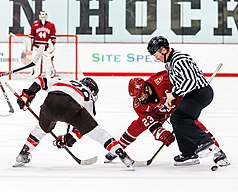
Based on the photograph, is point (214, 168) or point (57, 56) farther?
point (57, 56)

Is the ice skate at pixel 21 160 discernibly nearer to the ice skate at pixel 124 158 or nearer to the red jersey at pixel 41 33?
the ice skate at pixel 124 158

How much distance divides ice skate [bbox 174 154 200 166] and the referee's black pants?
12cm

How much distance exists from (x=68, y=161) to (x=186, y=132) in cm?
61

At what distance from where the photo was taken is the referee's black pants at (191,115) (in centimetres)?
248

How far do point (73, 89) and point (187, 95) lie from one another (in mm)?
507

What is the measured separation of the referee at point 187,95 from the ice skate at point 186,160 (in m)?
0.10

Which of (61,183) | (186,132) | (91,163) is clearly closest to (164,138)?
(186,132)

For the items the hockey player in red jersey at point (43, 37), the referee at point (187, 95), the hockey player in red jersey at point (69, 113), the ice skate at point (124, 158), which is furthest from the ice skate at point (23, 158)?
the hockey player in red jersey at point (43, 37)

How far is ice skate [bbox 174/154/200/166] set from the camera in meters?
2.64

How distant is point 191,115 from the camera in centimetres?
252

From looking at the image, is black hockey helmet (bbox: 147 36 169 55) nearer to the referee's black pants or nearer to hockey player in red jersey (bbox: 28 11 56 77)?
the referee's black pants

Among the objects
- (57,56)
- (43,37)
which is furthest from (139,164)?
(57,56)

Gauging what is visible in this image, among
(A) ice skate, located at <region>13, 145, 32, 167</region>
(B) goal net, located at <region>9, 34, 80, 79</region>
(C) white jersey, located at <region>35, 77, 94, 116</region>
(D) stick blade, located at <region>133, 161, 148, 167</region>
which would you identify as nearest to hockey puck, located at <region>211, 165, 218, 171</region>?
(D) stick blade, located at <region>133, 161, 148, 167</region>

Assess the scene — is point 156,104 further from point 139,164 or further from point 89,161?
point 89,161
